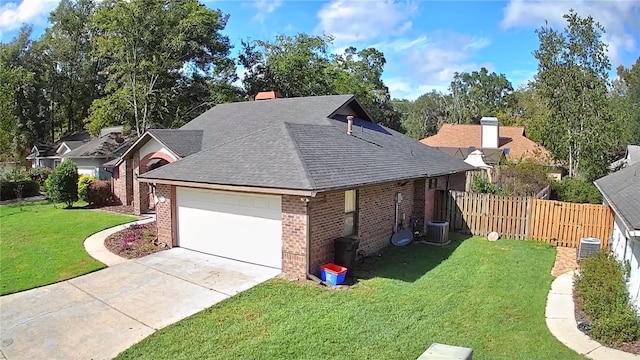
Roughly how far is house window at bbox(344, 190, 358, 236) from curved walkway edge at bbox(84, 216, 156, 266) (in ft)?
20.0

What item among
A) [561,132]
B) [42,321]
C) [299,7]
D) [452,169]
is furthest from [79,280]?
[561,132]

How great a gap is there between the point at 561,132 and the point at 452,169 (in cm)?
1342

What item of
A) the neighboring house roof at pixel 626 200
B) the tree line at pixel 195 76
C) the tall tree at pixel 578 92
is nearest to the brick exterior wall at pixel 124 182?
the tree line at pixel 195 76

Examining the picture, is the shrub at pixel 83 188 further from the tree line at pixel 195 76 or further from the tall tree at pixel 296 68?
the tall tree at pixel 296 68

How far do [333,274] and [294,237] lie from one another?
123cm

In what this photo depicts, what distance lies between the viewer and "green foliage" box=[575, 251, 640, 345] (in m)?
7.14

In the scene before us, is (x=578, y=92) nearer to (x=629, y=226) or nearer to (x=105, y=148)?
(x=629, y=226)

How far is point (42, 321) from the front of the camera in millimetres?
7656

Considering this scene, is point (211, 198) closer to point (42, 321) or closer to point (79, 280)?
point (79, 280)

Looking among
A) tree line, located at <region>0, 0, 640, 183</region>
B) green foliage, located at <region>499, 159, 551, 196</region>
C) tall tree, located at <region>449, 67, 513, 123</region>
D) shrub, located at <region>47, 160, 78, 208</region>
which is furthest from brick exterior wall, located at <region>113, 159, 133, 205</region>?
tall tree, located at <region>449, 67, 513, 123</region>

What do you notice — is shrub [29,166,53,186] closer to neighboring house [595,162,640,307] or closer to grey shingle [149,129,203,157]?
grey shingle [149,129,203,157]

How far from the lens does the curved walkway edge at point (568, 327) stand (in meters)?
6.77

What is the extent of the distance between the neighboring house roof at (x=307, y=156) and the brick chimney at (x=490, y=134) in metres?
18.2

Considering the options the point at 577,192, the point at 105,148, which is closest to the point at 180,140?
the point at 105,148
